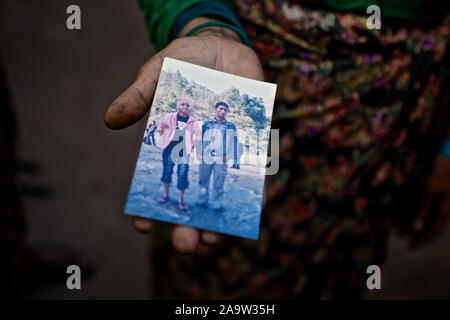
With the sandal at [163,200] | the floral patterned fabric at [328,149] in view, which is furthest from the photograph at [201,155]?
the floral patterned fabric at [328,149]

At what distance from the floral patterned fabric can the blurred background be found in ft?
2.89

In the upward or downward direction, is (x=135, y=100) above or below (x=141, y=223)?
above

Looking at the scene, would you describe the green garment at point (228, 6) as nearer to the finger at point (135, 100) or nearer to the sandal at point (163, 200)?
the finger at point (135, 100)

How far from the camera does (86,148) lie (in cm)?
230

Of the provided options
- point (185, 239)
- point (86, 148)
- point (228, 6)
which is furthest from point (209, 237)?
point (86, 148)

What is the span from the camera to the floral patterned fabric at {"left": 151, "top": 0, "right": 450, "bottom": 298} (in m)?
0.91

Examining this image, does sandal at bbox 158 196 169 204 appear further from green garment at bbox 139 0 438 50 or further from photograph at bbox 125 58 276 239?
green garment at bbox 139 0 438 50

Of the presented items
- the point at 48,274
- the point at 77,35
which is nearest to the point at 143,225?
the point at 48,274

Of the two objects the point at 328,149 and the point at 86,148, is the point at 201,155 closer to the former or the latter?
the point at 328,149

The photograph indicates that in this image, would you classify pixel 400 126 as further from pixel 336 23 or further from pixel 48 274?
pixel 48 274

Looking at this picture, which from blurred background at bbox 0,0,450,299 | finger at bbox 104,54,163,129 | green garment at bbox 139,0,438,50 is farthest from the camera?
blurred background at bbox 0,0,450,299

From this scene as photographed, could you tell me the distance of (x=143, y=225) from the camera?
75 centimetres

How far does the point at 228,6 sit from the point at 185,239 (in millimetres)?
601

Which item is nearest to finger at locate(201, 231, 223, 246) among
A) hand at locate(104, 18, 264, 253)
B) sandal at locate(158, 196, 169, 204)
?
hand at locate(104, 18, 264, 253)
